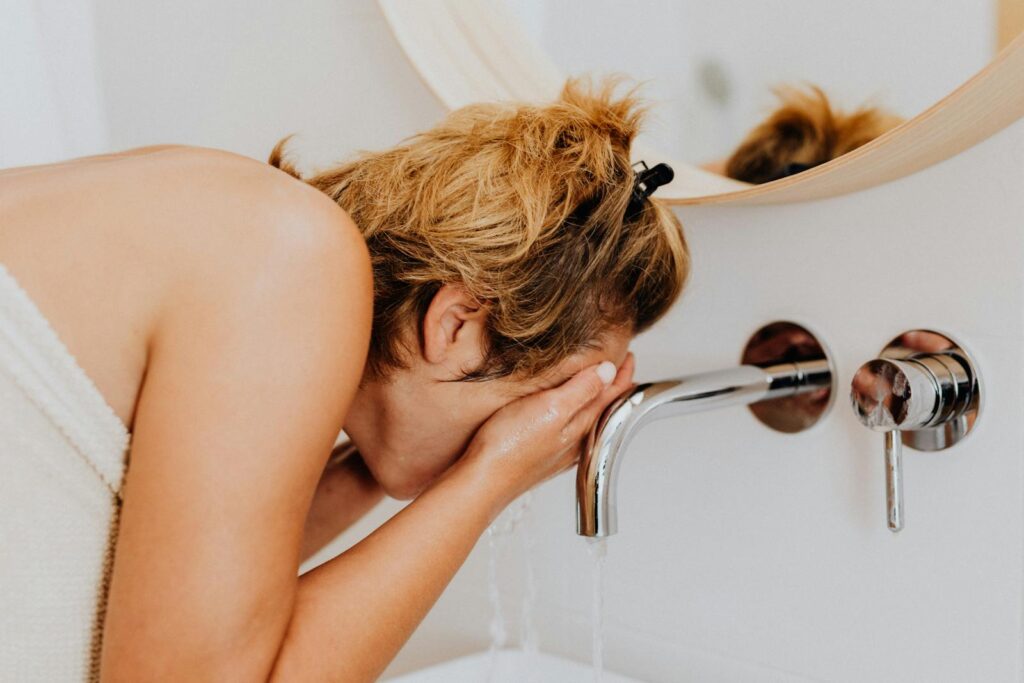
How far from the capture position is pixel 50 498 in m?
0.65

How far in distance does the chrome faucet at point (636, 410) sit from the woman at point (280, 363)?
0.07 meters

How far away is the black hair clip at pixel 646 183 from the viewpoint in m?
0.74

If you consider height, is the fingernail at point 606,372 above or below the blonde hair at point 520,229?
below

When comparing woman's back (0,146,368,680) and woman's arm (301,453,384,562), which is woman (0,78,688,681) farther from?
woman's arm (301,453,384,562)

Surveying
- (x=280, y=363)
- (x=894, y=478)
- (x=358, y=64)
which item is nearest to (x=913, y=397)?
(x=894, y=478)

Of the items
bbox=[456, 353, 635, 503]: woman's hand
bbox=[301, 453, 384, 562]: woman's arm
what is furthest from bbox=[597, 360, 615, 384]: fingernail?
bbox=[301, 453, 384, 562]: woman's arm

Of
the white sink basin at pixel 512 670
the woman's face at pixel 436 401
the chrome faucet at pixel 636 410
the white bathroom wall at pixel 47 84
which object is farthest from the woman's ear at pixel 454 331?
the white bathroom wall at pixel 47 84

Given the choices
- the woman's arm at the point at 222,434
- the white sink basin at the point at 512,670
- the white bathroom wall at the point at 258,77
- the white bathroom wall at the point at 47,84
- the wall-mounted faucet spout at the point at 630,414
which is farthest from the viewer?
the white bathroom wall at the point at 47,84

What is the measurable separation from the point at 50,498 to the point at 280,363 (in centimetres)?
19

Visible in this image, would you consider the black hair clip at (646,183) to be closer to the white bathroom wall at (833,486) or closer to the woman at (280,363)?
the woman at (280,363)

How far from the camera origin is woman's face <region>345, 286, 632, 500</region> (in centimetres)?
75

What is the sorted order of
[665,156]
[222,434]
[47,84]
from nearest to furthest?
[222,434]
[665,156]
[47,84]

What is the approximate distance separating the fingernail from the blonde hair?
0.06 ft

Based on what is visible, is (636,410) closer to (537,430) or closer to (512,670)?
(537,430)
